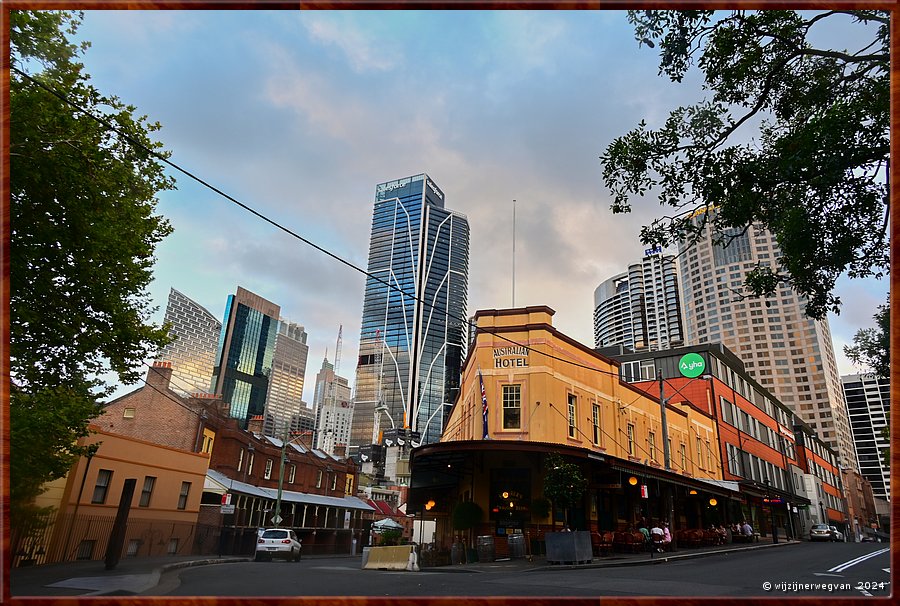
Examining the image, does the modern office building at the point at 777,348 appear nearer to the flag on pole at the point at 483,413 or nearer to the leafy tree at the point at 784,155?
the leafy tree at the point at 784,155

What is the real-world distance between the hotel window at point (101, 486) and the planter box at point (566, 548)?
17.0 metres

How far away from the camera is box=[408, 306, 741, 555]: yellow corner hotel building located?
66.3 feet

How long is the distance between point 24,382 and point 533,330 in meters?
18.3

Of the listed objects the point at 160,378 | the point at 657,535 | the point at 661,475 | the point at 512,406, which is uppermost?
the point at 160,378

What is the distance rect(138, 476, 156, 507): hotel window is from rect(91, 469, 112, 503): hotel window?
2715mm

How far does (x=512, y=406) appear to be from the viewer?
24.1 metres

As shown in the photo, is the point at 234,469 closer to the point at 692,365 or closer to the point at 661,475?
Result: the point at 661,475

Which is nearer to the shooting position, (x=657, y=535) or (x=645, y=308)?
(x=657, y=535)

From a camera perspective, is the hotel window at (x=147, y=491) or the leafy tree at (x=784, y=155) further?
the hotel window at (x=147, y=491)

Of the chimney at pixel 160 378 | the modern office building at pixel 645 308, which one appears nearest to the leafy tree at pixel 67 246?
the chimney at pixel 160 378

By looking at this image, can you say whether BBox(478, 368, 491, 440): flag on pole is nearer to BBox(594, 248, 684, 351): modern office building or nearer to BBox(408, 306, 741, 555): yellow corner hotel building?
BBox(408, 306, 741, 555): yellow corner hotel building

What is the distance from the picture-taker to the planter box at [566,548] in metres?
→ 15.2

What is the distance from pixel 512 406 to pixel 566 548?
915 cm

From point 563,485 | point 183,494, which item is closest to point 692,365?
point 563,485
